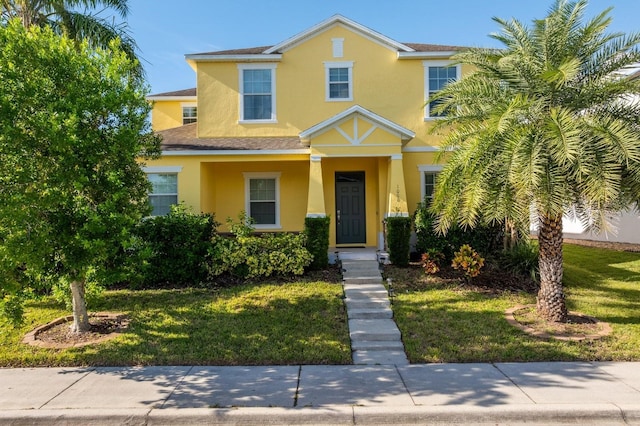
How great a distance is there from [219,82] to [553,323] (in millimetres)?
11665

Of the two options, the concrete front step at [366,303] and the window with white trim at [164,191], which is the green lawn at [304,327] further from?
the window with white trim at [164,191]

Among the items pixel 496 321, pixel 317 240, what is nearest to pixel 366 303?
pixel 496 321

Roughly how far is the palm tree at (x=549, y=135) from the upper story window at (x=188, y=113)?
465 inches

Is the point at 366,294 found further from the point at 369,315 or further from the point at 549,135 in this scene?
the point at 549,135

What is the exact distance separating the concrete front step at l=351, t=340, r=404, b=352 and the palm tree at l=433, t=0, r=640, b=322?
2.56 meters

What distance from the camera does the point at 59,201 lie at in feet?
20.8

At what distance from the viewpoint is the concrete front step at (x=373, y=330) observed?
7410mm

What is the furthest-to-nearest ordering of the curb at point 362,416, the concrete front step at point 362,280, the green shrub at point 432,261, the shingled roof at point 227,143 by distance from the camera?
the shingled roof at point 227,143 < the green shrub at point 432,261 < the concrete front step at point 362,280 < the curb at point 362,416

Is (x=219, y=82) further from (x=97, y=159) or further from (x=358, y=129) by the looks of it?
(x=97, y=159)

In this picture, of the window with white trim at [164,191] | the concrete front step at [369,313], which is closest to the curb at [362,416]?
the concrete front step at [369,313]

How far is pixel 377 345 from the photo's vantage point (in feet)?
23.4

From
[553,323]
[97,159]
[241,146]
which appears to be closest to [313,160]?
[241,146]

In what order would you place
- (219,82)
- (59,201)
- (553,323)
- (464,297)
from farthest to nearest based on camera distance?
(219,82) < (464,297) < (553,323) < (59,201)

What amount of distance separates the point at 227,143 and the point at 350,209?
4489 millimetres
